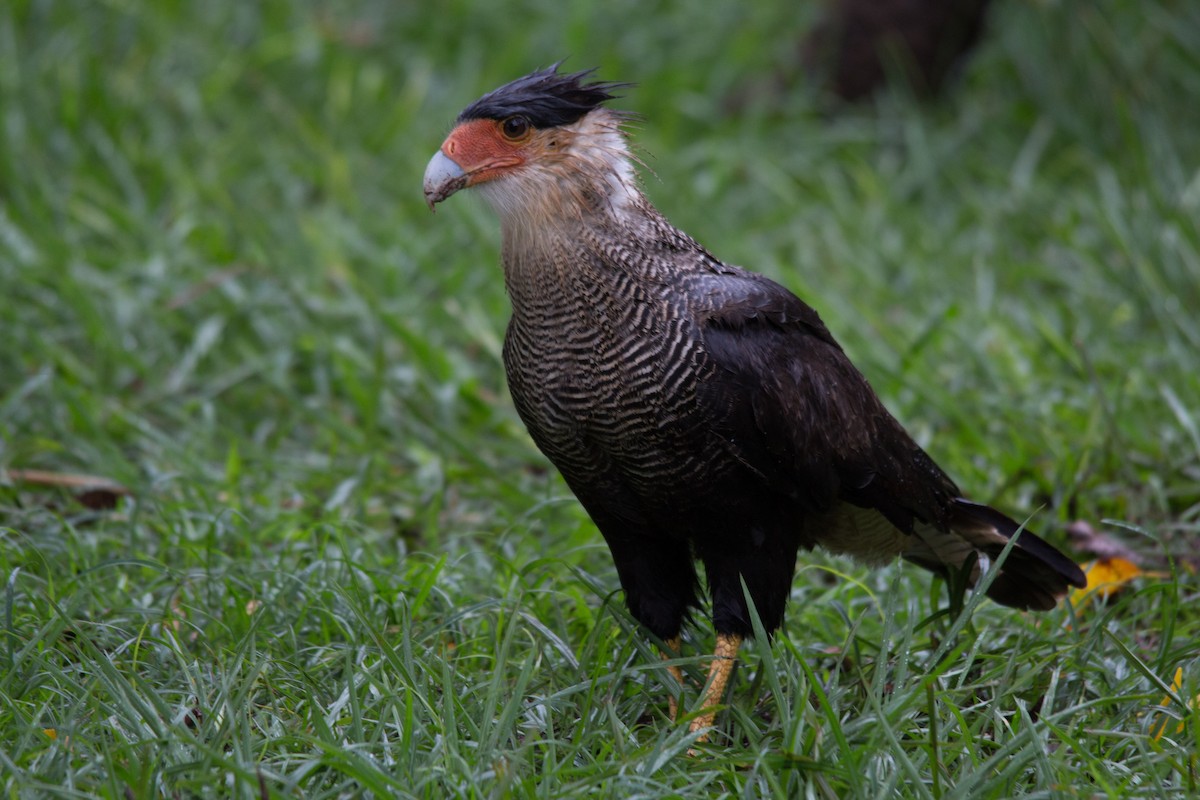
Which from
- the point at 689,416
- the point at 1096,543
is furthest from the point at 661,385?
the point at 1096,543

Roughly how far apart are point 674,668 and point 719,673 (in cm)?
24

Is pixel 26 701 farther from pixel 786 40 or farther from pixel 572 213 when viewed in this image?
pixel 786 40

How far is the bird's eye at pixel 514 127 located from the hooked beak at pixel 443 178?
0.14 metres

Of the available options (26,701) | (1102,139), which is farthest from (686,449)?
(1102,139)

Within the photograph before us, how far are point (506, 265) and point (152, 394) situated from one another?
2434mm

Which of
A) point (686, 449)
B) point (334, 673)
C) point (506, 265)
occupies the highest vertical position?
point (506, 265)

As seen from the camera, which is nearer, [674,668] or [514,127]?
[514,127]

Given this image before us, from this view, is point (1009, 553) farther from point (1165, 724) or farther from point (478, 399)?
point (478, 399)

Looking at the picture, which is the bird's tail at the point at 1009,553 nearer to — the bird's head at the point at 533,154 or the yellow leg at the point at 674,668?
the yellow leg at the point at 674,668

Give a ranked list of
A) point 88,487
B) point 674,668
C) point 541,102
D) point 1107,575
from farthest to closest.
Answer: point 88,487 → point 1107,575 → point 674,668 → point 541,102

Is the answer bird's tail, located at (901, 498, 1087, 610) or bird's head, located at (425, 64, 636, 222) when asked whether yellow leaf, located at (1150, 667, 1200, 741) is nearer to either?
bird's tail, located at (901, 498, 1087, 610)

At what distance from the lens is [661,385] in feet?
9.62

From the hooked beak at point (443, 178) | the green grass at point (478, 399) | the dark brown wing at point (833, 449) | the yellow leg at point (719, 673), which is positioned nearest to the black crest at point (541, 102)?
the hooked beak at point (443, 178)

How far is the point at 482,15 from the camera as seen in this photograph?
27.8ft
